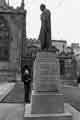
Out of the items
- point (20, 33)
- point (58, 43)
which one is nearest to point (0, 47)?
point (20, 33)

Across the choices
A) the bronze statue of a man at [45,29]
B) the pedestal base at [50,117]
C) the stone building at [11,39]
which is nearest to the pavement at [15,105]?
the pedestal base at [50,117]

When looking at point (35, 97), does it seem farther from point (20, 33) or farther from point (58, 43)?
point (58, 43)

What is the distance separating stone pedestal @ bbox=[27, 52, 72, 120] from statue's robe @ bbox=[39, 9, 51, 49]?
1.98 feet

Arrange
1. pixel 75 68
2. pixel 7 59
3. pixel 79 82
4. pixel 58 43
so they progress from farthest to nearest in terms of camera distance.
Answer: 1. pixel 58 43
2. pixel 7 59
3. pixel 75 68
4. pixel 79 82

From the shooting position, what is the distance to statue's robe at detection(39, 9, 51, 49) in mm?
6608

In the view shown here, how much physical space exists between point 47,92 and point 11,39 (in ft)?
84.3

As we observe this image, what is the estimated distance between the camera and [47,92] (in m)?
6.11

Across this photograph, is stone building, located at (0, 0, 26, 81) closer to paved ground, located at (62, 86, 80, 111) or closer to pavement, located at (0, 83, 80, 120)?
paved ground, located at (62, 86, 80, 111)

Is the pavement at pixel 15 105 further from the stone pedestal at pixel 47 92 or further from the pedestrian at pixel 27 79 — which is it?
the pedestrian at pixel 27 79

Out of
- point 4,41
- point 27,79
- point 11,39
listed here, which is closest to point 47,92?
point 27,79

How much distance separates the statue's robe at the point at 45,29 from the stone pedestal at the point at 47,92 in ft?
Answer: 1.98

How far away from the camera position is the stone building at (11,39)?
29719mm

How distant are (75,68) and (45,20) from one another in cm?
2123

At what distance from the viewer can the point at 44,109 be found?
5840mm
